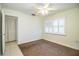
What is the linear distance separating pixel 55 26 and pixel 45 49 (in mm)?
572

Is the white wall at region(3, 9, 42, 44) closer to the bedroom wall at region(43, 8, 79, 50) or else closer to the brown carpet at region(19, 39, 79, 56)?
the brown carpet at region(19, 39, 79, 56)

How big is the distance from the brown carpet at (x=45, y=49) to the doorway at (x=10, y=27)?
1.05ft

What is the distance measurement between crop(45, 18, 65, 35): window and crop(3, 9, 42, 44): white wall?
0.19 m

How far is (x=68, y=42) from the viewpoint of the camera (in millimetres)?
1556

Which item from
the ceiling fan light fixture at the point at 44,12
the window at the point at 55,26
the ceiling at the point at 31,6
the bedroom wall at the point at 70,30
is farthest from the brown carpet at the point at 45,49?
the ceiling at the point at 31,6

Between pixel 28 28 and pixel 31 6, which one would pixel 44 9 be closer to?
pixel 31 6

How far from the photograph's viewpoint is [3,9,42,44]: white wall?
162cm

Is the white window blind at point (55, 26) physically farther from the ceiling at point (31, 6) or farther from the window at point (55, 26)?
the ceiling at point (31, 6)

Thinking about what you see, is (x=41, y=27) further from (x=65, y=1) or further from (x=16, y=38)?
(x=65, y=1)

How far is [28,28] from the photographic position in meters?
1.69

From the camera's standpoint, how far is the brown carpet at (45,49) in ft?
4.81

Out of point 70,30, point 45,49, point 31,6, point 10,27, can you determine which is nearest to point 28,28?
point 10,27

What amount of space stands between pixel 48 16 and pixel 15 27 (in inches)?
30.4

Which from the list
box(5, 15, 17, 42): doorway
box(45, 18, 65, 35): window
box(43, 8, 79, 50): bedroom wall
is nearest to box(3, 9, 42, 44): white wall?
box(5, 15, 17, 42): doorway
